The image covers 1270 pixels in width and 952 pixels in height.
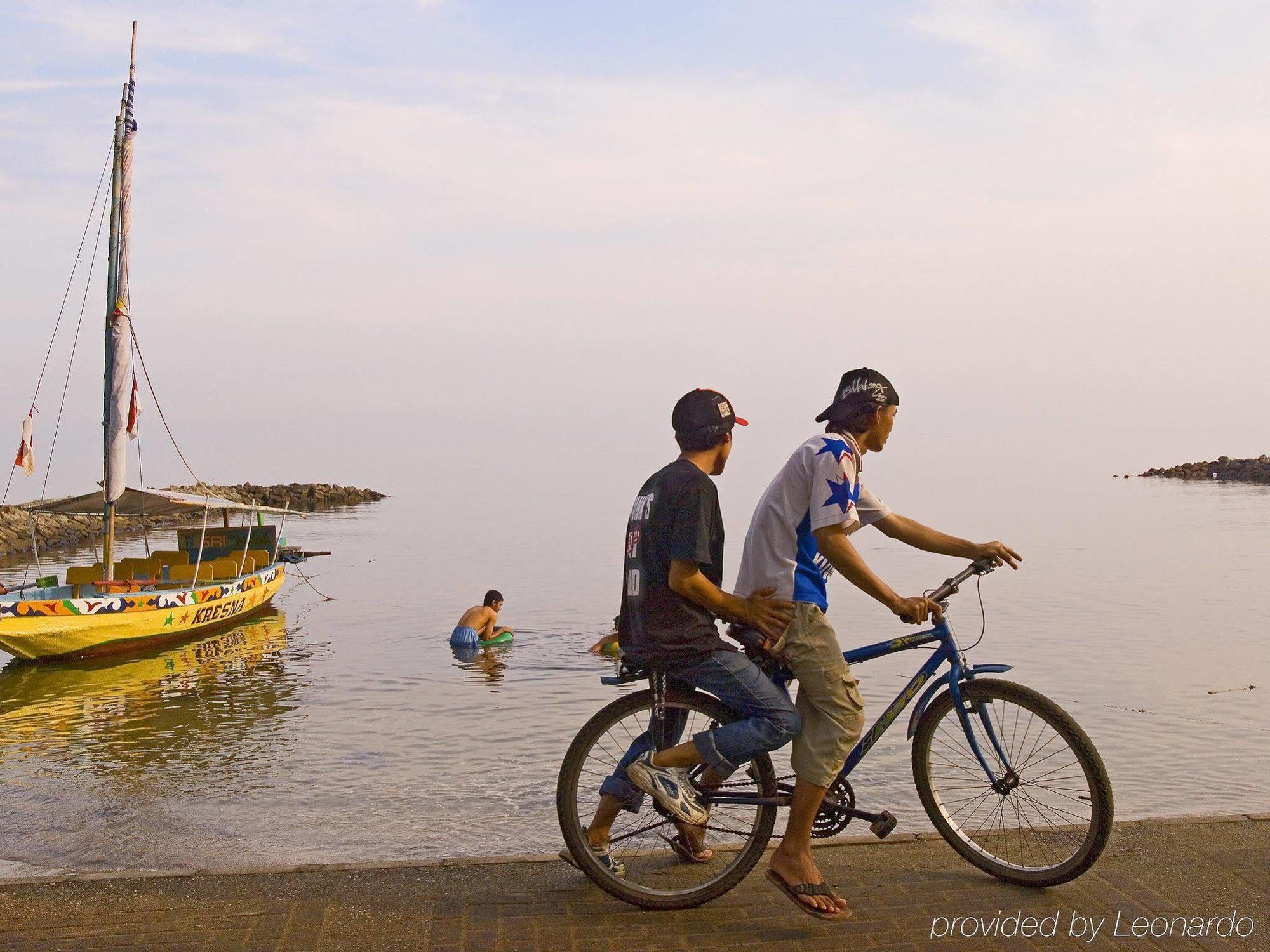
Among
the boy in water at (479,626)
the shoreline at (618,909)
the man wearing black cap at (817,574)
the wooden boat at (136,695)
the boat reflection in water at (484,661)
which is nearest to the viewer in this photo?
the shoreline at (618,909)

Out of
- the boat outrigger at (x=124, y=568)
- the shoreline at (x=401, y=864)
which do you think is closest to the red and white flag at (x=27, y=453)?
the boat outrigger at (x=124, y=568)

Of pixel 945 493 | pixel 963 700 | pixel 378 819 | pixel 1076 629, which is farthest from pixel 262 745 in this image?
pixel 945 493

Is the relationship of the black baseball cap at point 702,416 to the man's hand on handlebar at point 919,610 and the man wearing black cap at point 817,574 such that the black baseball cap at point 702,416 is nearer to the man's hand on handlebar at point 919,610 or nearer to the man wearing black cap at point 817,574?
the man wearing black cap at point 817,574

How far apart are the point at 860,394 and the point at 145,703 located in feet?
44.0

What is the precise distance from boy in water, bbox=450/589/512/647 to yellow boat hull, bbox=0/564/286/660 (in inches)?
196

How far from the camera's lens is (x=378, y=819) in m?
9.34

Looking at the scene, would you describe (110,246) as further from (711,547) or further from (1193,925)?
(1193,925)

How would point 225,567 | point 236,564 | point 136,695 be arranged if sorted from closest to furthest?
point 136,695, point 225,567, point 236,564

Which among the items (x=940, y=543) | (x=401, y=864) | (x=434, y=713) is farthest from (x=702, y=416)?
(x=434, y=713)

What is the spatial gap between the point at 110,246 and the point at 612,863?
24564 millimetres

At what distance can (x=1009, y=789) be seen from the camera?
5426mm

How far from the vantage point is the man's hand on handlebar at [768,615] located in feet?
17.1

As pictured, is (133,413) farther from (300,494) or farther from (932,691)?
(300,494)

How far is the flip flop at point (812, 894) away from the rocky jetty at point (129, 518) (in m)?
21.0
